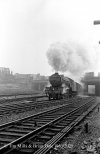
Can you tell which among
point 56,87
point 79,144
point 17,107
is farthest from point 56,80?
point 79,144

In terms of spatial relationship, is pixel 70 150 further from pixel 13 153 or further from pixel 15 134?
pixel 15 134

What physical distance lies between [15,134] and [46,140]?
1.14 meters

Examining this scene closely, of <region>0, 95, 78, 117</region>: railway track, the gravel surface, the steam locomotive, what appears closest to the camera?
the gravel surface

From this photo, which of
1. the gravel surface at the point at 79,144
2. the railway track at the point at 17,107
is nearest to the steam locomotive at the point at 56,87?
the railway track at the point at 17,107

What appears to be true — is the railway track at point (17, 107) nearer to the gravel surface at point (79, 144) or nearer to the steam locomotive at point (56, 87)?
the gravel surface at point (79, 144)


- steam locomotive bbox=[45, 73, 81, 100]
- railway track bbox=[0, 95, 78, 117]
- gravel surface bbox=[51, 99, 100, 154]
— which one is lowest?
gravel surface bbox=[51, 99, 100, 154]

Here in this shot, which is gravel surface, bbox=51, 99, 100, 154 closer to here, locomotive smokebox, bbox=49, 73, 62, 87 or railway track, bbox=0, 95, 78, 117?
railway track, bbox=0, 95, 78, 117

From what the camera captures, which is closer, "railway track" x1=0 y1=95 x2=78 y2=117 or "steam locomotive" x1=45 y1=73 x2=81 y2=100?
"railway track" x1=0 y1=95 x2=78 y2=117

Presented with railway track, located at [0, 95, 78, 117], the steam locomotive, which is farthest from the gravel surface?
the steam locomotive

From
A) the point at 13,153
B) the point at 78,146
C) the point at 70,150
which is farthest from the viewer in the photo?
the point at 78,146

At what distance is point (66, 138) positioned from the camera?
698 centimetres

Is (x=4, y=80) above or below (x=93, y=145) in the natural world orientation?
above

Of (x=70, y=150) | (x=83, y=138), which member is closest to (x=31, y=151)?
(x=70, y=150)

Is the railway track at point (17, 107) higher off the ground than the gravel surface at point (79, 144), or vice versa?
the railway track at point (17, 107)
